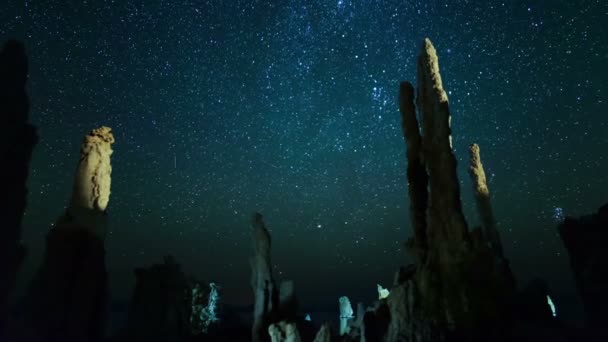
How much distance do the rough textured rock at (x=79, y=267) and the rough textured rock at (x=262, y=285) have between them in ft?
44.9

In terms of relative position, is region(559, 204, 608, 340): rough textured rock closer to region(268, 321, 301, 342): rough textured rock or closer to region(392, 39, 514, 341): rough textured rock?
region(392, 39, 514, 341): rough textured rock

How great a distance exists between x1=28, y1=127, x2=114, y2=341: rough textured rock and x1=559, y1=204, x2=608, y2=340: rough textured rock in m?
25.4

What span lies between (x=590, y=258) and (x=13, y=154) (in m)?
31.0

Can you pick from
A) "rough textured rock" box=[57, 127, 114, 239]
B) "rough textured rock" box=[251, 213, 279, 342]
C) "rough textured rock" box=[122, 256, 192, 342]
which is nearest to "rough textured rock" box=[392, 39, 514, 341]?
"rough textured rock" box=[251, 213, 279, 342]

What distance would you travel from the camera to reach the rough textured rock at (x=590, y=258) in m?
23.1

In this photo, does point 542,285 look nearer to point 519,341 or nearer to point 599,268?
point 599,268

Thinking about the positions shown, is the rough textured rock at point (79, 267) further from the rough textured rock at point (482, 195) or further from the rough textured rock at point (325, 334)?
the rough textured rock at point (482, 195)

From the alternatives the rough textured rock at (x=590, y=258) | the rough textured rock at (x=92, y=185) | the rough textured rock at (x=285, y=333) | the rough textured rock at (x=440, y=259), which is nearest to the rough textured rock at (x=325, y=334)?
the rough textured rock at (x=285, y=333)

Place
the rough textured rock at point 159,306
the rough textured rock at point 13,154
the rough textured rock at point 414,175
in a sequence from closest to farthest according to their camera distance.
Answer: the rough textured rock at point 13,154 < the rough textured rock at point 414,175 < the rough textured rock at point 159,306

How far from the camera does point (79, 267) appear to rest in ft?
52.5

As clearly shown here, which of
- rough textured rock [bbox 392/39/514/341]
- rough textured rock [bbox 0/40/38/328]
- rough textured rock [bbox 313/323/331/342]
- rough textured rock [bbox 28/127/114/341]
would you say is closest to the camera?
rough textured rock [bbox 0/40/38/328]

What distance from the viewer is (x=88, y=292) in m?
15.9

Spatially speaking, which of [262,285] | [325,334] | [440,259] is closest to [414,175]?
[440,259]

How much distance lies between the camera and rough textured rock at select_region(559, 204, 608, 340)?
2309 centimetres
